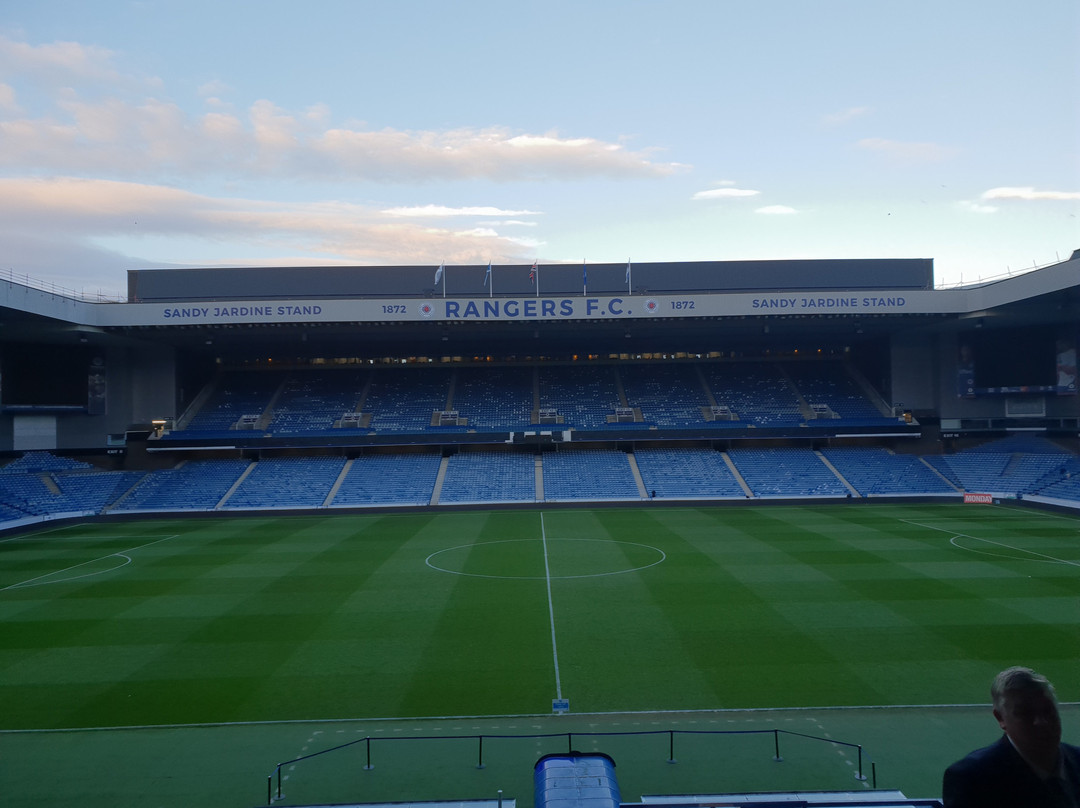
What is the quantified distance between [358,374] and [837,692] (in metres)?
46.7

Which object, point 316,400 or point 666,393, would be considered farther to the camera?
point 666,393

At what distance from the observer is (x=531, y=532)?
1286 inches

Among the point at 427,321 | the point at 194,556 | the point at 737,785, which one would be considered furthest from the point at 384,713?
the point at 427,321

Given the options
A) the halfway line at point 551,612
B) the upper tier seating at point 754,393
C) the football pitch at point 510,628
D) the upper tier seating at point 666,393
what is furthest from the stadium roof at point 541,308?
the halfway line at point 551,612

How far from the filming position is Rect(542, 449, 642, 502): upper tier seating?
4294 centimetres

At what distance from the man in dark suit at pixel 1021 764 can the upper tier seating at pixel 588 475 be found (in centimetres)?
3992

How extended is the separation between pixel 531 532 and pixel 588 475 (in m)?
13.2

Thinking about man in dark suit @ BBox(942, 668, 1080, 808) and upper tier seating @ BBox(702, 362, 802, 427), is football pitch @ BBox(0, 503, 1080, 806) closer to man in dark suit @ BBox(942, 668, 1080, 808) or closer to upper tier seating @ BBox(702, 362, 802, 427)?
man in dark suit @ BBox(942, 668, 1080, 808)

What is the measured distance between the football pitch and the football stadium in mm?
117

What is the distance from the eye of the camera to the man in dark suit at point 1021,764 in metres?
2.45

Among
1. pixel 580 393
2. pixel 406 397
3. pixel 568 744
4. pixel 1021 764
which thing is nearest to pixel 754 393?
pixel 580 393

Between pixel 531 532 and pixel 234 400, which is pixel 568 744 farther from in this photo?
pixel 234 400

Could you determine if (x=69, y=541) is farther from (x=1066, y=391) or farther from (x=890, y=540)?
(x=1066, y=391)

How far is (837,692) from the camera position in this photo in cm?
1333
